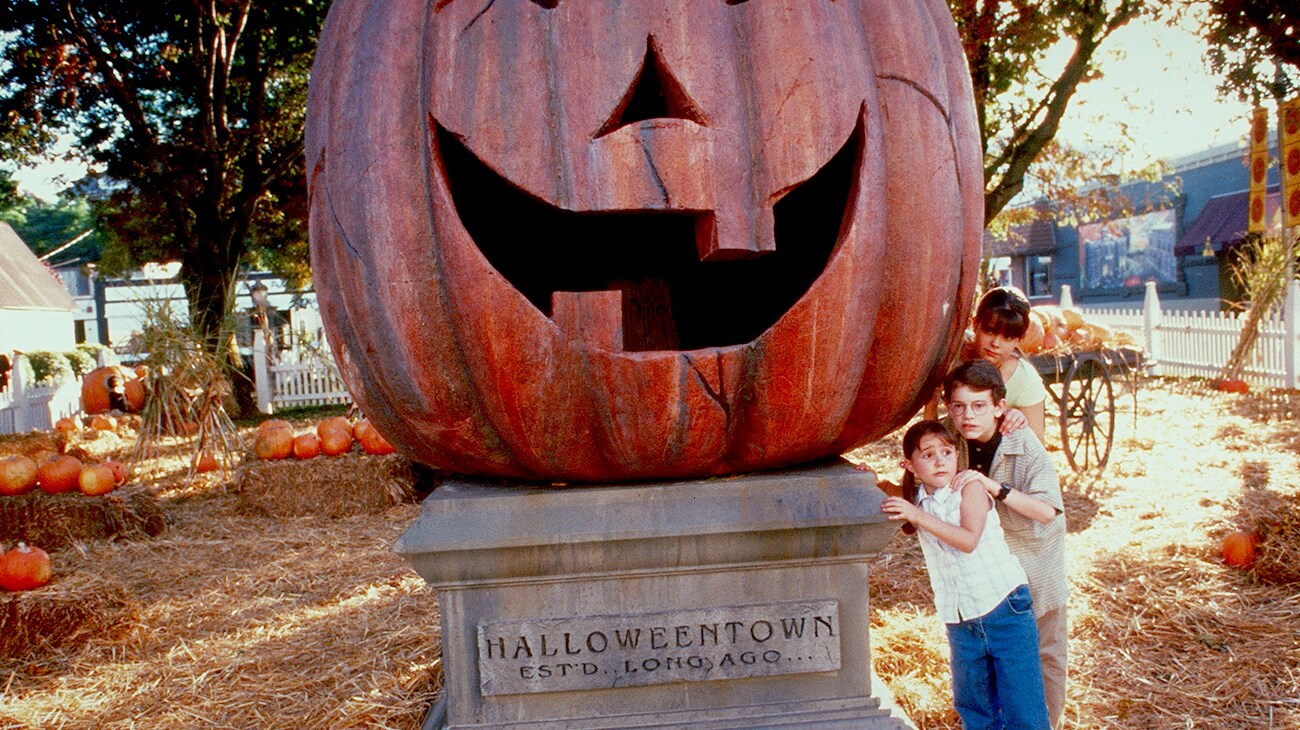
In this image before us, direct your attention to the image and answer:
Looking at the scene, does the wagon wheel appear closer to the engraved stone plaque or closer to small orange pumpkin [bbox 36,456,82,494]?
the engraved stone plaque

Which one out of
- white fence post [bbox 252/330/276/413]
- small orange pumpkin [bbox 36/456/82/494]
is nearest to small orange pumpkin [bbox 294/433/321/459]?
small orange pumpkin [bbox 36/456/82/494]

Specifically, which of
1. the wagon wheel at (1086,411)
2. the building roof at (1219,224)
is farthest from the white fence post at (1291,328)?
the building roof at (1219,224)

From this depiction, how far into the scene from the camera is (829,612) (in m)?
1.76

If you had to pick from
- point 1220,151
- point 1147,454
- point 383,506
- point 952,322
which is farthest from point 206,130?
point 1220,151

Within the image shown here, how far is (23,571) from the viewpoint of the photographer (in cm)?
398

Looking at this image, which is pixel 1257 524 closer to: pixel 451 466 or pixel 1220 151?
pixel 451 466

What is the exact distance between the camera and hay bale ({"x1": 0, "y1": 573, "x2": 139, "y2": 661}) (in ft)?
12.0

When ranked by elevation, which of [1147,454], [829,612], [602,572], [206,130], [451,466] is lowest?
[1147,454]

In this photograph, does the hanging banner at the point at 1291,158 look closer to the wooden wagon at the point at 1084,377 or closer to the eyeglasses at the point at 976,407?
the wooden wagon at the point at 1084,377

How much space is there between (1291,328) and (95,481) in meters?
11.9

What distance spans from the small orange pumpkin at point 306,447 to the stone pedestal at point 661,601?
18.0 ft

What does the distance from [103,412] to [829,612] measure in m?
14.2

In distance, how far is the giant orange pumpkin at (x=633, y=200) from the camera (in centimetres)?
157

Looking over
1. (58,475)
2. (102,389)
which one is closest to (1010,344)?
(58,475)
